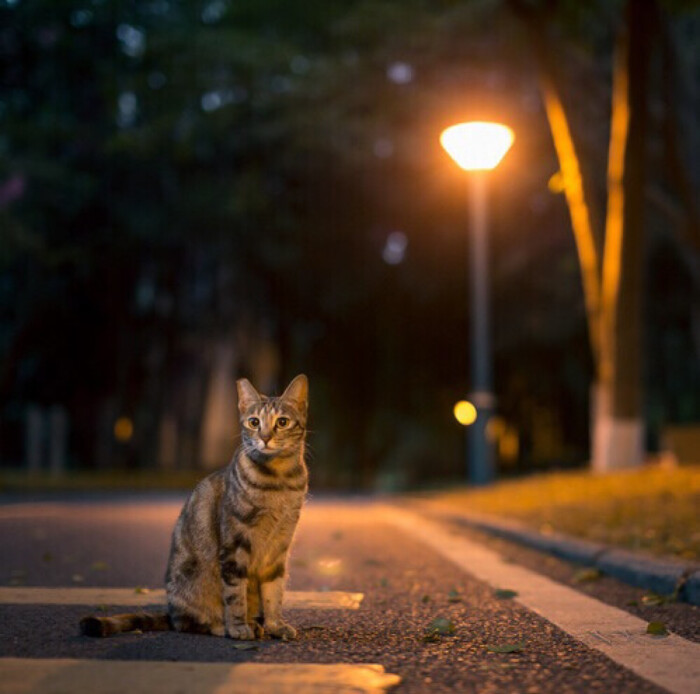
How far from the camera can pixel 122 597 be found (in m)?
7.32

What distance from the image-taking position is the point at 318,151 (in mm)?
28250

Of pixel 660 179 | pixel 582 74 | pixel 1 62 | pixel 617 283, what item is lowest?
pixel 617 283

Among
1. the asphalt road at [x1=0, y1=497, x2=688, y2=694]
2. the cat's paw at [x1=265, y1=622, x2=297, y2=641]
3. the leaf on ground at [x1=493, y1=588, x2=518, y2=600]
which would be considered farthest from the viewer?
the leaf on ground at [x1=493, y1=588, x2=518, y2=600]

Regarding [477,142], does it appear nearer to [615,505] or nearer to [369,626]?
[615,505]

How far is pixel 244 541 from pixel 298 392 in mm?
790

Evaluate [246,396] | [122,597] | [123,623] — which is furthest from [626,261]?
[123,623]

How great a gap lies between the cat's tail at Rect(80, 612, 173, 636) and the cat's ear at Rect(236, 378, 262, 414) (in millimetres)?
1048

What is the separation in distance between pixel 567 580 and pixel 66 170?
21839 millimetres

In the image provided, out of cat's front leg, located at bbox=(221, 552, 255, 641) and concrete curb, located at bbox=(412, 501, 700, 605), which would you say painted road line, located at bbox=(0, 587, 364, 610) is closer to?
cat's front leg, located at bbox=(221, 552, 255, 641)

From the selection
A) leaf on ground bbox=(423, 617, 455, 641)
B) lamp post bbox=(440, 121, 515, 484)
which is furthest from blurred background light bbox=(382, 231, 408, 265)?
leaf on ground bbox=(423, 617, 455, 641)

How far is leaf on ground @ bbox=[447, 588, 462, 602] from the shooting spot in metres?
7.40

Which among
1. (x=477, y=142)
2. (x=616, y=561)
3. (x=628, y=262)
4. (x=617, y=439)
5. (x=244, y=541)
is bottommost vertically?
(x=616, y=561)

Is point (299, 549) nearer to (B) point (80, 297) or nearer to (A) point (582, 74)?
(A) point (582, 74)

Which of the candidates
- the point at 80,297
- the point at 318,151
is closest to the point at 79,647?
the point at 318,151
